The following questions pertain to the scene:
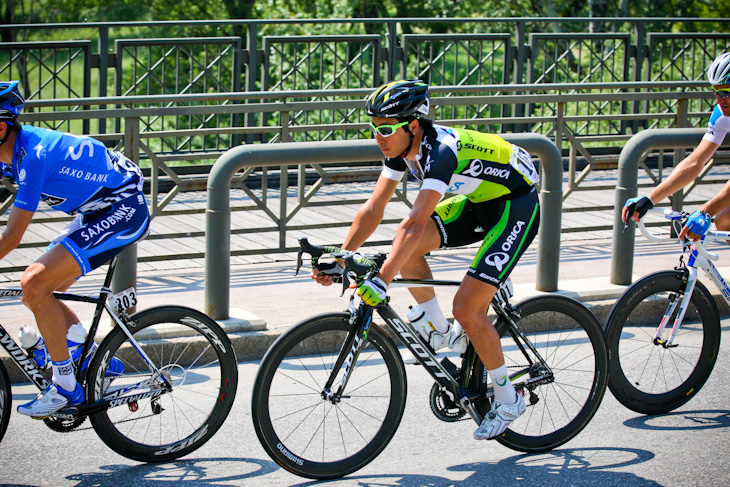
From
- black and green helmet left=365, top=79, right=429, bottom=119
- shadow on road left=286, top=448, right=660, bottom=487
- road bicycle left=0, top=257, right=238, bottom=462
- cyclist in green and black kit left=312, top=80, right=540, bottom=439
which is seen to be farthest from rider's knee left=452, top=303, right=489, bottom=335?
road bicycle left=0, top=257, right=238, bottom=462

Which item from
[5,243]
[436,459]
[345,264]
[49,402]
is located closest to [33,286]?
[5,243]

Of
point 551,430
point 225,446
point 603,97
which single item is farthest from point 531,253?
point 225,446

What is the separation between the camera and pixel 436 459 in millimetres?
4801

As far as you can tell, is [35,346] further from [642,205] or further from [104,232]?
[642,205]

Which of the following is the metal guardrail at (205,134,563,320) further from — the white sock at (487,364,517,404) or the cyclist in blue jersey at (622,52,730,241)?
the white sock at (487,364,517,404)

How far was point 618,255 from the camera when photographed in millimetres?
7309

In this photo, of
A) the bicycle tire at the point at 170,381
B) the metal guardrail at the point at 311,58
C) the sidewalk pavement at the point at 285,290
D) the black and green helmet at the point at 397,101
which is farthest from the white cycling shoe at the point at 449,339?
the metal guardrail at the point at 311,58

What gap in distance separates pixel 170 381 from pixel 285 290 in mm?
2865

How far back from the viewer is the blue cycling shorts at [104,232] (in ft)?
15.1

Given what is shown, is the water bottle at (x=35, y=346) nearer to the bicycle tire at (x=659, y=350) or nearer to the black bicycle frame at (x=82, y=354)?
the black bicycle frame at (x=82, y=354)

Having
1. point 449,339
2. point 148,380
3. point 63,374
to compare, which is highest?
point 449,339

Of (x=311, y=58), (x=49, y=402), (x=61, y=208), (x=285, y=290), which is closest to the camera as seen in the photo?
(x=49, y=402)

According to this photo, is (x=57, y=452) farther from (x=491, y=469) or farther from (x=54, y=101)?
(x=54, y=101)

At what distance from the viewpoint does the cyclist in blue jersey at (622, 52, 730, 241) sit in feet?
16.9
